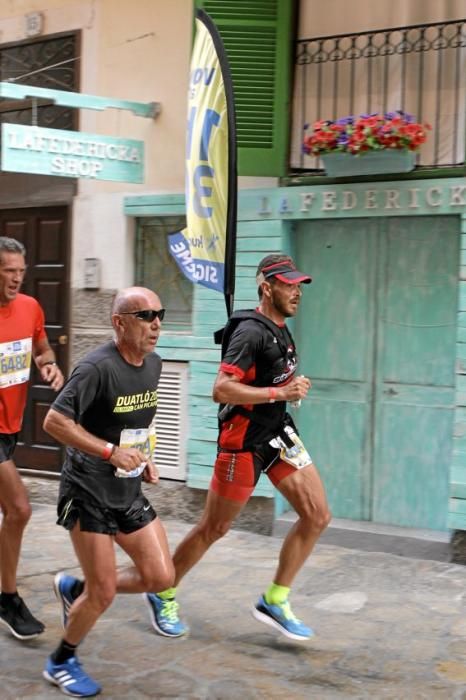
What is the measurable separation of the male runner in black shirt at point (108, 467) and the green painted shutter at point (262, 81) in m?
3.15

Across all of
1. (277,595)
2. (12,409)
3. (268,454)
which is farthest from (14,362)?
(277,595)

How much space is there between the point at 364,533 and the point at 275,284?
2788 mm

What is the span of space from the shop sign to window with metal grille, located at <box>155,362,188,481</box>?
4.98ft

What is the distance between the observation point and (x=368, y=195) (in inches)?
260

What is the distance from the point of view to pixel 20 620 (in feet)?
15.7

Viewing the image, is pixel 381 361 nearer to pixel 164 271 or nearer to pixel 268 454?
pixel 164 271

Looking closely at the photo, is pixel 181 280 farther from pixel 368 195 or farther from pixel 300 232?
pixel 368 195

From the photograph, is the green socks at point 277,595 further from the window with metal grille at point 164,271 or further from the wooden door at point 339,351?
the window with metal grille at point 164,271

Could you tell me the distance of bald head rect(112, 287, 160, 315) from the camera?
4051 millimetres

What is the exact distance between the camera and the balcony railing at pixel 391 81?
6.61 meters

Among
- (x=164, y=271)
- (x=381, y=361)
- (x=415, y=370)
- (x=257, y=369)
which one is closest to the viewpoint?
(x=257, y=369)

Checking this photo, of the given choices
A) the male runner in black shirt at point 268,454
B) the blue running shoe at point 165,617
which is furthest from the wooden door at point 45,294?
the male runner in black shirt at point 268,454

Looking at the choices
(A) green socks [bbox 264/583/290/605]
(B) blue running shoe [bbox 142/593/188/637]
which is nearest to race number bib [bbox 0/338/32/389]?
(B) blue running shoe [bbox 142/593/188/637]

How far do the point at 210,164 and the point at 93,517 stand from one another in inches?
118
